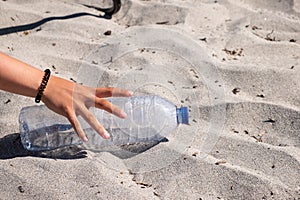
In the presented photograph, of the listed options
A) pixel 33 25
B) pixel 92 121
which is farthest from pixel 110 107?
pixel 33 25

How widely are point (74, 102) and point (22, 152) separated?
0.38m

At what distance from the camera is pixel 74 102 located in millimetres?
1785

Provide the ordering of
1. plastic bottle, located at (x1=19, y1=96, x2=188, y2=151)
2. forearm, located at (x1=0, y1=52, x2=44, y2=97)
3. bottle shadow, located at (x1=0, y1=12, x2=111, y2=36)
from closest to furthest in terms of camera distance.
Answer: forearm, located at (x1=0, y1=52, x2=44, y2=97), plastic bottle, located at (x1=19, y1=96, x2=188, y2=151), bottle shadow, located at (x1=0, y1=12, x2=111, y2=36)

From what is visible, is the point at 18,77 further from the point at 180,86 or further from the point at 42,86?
the point at 180,86

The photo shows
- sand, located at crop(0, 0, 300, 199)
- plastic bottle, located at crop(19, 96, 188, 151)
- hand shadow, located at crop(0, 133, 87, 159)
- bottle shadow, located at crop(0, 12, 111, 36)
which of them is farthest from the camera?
bottle shadow, located at crop(0, 12, 111, 36)

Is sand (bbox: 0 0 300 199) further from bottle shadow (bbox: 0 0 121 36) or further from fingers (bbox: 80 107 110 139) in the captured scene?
fingers (bbox: 80 107 110 139)

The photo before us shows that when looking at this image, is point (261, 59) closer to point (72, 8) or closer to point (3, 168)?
point (72, 8)

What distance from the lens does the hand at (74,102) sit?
177cm

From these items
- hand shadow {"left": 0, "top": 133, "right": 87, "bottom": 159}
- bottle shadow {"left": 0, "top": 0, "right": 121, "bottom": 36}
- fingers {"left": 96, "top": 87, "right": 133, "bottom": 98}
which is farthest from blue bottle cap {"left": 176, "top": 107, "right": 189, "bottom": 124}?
bottle shadow {"left": 0, "top": 0, "right": 121, "bottom": 36}

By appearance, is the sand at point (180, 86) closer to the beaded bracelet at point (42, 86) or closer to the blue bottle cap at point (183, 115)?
the blue bottle cap at point (183, 115)

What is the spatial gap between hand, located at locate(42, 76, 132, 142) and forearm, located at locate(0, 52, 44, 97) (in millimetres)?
40

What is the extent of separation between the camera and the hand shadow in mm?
2031

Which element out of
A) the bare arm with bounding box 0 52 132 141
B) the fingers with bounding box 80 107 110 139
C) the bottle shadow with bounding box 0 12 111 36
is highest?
the bare arm with bounding box 0 52 132 141

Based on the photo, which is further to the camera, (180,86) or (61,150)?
(180,86)
